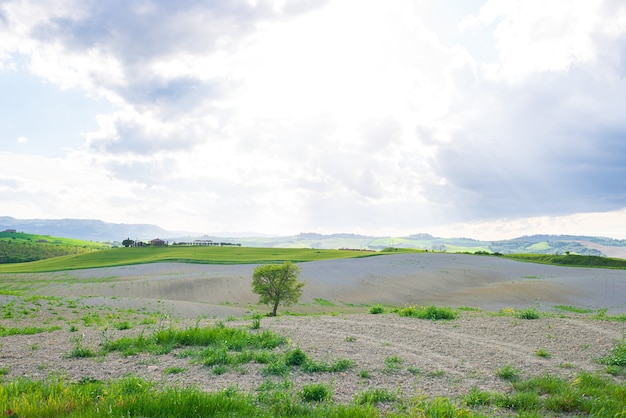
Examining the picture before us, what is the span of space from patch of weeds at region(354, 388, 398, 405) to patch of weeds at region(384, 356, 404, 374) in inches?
67.0

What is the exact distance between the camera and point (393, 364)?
9.59 m

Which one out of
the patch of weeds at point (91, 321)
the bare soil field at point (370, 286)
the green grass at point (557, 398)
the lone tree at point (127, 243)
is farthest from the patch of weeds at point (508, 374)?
the lone tree at point (127, 243)

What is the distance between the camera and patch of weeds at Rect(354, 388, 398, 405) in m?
7.16

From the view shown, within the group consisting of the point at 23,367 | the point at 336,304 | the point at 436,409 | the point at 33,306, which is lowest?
the point at 336,304

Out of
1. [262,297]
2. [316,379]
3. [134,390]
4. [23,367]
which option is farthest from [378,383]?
[262,297]

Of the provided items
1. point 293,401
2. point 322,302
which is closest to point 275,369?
point 293,401

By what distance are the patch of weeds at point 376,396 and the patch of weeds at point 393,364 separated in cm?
170

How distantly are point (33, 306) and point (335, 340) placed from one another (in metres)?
28.9

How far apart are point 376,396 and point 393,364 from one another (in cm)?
247

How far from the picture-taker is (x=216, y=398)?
249 inches

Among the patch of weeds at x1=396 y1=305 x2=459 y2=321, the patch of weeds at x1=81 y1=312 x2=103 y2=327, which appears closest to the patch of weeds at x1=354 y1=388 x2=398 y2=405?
the patch of weeds at x1=396 y1=305 x2=459 y2=321

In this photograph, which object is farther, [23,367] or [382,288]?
[382,288]

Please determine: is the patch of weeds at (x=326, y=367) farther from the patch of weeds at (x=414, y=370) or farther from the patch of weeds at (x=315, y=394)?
the patch of weeds at (x=315, y=394)

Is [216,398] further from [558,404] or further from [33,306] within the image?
[33,306]
